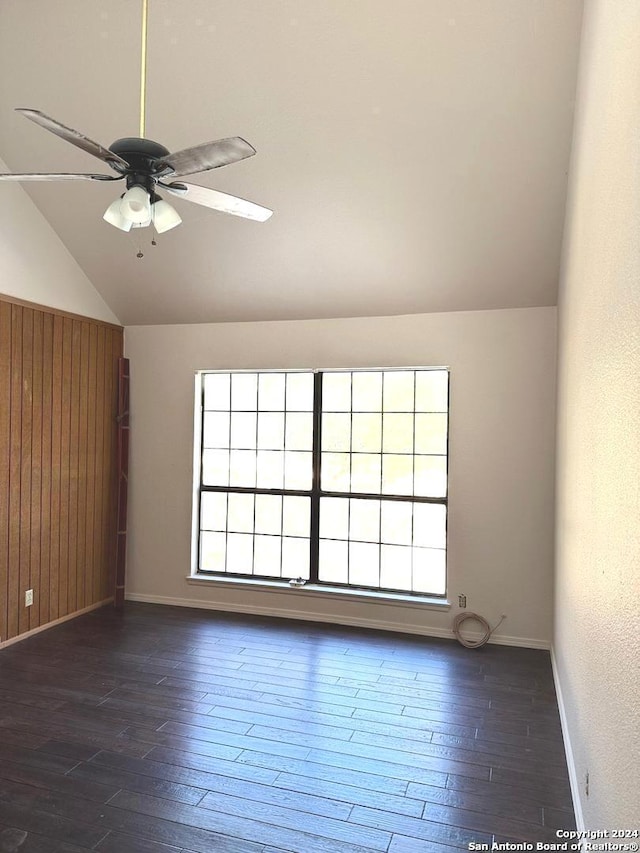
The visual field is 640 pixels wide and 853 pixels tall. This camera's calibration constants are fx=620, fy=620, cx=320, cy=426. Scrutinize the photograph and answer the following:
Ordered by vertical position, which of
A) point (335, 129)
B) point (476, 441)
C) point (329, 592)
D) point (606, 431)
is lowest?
point (329, 592)

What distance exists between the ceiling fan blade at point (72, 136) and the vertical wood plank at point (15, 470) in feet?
9.31

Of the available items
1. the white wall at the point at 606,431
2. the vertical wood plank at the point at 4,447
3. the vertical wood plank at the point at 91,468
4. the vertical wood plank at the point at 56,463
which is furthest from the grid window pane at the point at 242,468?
the white wall at the point at 606,431

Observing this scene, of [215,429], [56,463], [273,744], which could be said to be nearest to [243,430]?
[215,429]

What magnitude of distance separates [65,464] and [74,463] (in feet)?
0.39

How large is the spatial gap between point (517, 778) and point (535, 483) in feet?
7.63

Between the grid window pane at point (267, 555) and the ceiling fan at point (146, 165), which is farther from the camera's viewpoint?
the grid window pane at point (267, 555)

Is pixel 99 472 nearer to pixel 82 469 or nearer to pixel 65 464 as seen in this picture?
pixel 82 469

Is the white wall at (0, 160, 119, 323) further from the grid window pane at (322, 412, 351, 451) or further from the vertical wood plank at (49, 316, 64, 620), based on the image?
the grid window pane at (322, 412, 351, 451)

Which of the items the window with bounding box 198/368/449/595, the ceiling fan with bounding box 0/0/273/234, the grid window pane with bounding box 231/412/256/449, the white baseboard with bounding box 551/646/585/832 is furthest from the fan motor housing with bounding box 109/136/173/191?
the grid window pane with bounding box 231/412/256/449

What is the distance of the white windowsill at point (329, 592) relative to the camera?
16.6 ft

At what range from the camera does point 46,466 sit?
5.04 meters

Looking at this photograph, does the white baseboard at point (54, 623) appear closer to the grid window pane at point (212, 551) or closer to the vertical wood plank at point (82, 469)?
the vertical wood plank at point (82, 469)

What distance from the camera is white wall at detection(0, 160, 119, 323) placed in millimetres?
4664

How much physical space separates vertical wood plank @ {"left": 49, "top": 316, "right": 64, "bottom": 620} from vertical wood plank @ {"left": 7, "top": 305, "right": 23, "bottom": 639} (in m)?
0.37
